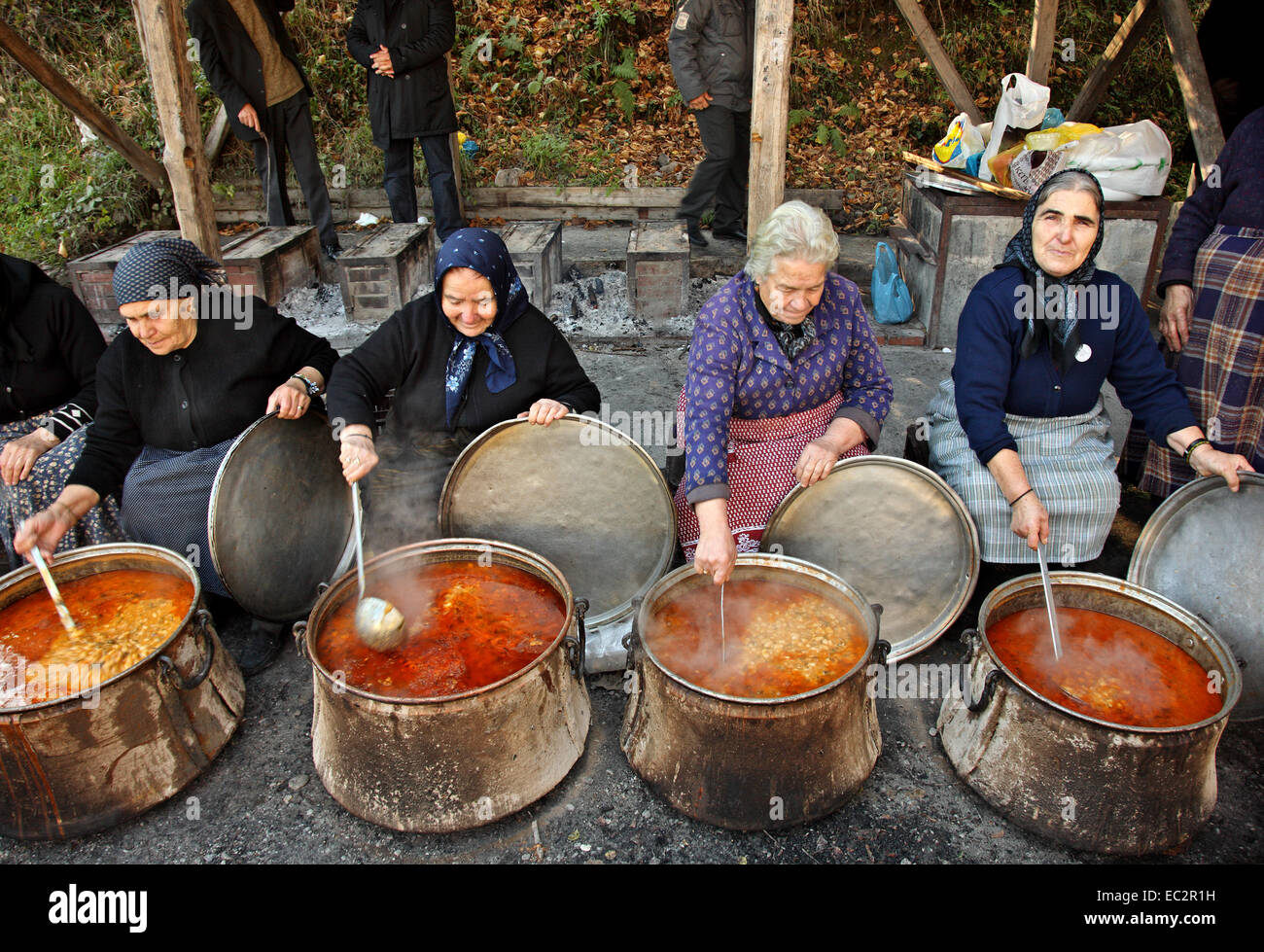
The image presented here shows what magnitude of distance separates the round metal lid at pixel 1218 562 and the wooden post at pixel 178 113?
5033 millimetres

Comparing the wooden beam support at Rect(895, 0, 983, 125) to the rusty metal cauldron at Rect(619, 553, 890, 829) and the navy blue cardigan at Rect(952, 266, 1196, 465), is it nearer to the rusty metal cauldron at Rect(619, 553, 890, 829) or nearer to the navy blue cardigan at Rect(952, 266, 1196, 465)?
the navy blue cardigan at Rect(952, 266, 1196, 465)

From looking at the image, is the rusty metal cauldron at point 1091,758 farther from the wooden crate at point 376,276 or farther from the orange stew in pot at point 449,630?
the wooden crate at point 376,276

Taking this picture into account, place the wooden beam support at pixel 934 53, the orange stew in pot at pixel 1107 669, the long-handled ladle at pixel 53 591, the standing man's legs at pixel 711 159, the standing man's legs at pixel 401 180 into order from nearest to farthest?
1. the orange stew in pot at pixel 1107 669
2. the long-handled ladle at pixel 53 591
3. the wooden beam support at pixel 934 53
4. the standing man's legs at pixel 711 159
5. the standing man's legs at pixel 401 180

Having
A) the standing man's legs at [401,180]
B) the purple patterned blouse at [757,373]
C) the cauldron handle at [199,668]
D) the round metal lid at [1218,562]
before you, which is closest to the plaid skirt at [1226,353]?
the round metal lid at [1218,562]

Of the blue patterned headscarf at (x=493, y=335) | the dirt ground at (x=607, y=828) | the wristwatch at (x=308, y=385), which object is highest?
the blue patterned headscarf at (x=493, y=335)

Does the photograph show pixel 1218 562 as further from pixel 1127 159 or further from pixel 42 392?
pixel 42 392

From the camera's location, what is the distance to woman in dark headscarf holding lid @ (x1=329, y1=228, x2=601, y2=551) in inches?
116

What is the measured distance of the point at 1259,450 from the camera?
132 inches

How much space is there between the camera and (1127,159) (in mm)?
4836

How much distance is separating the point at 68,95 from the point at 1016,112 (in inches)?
269

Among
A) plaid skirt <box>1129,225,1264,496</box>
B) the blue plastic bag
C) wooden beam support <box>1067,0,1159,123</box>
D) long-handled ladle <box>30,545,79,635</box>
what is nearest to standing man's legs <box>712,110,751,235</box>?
the blue plastic bag

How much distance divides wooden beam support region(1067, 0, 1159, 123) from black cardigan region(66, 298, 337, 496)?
626cm

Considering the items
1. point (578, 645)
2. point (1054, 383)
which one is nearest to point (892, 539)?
point (1054, 383)

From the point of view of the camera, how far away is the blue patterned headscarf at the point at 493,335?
295cm
